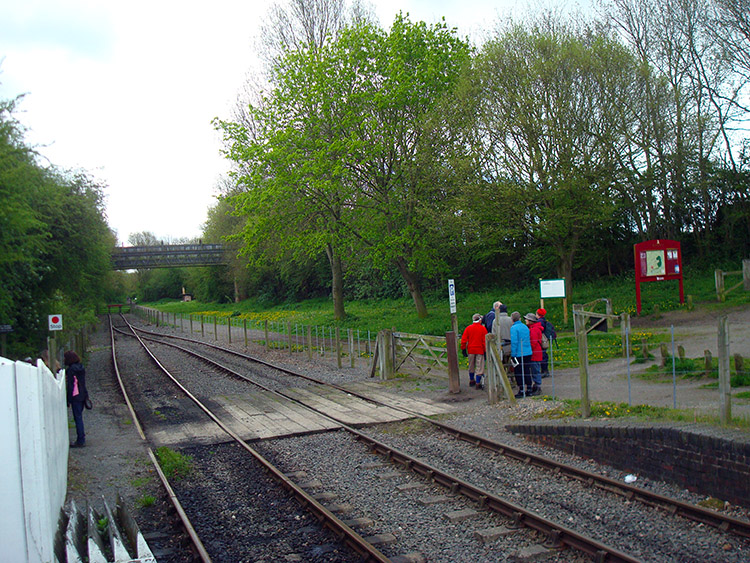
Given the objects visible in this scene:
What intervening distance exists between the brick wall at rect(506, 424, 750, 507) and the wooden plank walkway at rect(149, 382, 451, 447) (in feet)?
11.9

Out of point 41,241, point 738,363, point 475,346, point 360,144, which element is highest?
point 360,144

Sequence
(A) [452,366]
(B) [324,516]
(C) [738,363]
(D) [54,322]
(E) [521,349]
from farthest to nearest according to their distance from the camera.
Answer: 1. (D) [54,322]
2. (A) [452,366]
3. (E) [521,349]
4. (C) [738,363]
5. (B) [324,516]

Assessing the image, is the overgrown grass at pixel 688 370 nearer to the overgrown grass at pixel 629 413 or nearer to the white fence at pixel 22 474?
the overgrown grass at pixel 629 413

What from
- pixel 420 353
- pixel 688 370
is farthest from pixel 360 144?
pixel 688 370

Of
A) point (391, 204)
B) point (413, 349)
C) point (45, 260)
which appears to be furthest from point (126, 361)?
point (413, 349)

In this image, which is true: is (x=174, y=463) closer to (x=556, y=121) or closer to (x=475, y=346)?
(x=475, y=346)

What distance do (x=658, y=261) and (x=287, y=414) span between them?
17.4m

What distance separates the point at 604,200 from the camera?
23344 mm

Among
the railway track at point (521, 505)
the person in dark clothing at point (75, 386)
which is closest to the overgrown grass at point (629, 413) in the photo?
the railway track at point (521, 505)

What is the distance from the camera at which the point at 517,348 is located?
11.7 metres

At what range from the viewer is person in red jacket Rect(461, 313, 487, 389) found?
1280cm

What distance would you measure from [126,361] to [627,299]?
69.7 feet

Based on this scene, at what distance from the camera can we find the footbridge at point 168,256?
216ft

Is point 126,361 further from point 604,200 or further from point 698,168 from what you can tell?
point 698,168
